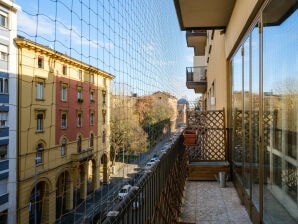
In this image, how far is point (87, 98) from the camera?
2.12m

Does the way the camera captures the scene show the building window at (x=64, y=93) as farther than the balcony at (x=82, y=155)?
No

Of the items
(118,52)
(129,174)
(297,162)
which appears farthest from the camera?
(118,52)

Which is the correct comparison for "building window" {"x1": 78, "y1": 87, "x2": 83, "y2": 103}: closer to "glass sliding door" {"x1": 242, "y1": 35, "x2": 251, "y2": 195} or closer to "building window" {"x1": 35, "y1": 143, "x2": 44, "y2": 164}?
"building window" {"x1": 35, "y1": 143, "x2": 44, "y2": 164}

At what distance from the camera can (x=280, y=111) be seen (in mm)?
2008

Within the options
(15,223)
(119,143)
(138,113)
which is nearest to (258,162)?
(119,143)

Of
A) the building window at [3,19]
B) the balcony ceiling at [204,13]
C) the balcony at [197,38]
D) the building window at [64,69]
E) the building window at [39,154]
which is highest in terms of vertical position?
the balcony at [197,38]

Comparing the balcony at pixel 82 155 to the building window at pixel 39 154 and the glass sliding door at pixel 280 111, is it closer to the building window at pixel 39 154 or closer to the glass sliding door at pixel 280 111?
the building window at pixel 39 154

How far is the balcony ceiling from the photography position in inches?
153

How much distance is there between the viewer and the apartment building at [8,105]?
4.31 ft

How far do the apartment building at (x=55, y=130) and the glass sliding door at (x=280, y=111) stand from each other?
129cm

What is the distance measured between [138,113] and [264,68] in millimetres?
1691

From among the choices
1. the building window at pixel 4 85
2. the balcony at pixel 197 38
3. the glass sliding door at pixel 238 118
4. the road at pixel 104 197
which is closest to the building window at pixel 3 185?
the building window at pixel 4 85

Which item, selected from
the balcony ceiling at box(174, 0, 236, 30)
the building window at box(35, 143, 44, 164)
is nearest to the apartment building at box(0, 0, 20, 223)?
the building window at box(35, 143, 44, 164)

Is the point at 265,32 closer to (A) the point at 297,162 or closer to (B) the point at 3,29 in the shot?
(A) the point at 297,162
